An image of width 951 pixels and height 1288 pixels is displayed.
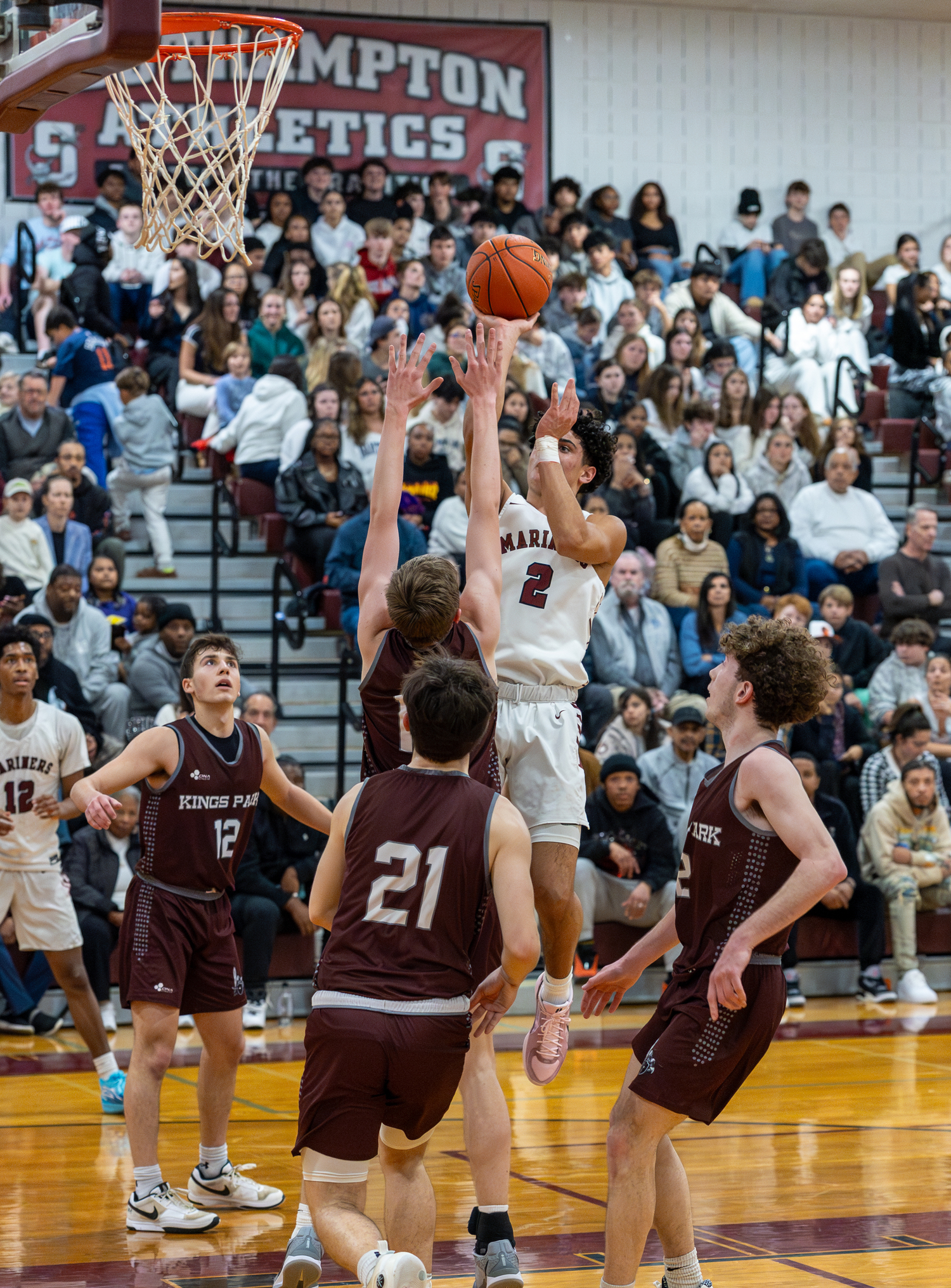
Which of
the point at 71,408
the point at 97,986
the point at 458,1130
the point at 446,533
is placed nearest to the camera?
the point at 458,1130

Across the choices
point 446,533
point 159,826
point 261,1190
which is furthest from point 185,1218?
point 446,533

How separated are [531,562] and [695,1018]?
5.27ft

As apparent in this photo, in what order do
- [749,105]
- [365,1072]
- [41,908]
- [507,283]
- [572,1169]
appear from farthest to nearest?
[749,105]
[41,908]
[572,1169]
[507,283]
[365,1072]

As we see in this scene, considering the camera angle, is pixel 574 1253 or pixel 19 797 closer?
pixel 574 1253

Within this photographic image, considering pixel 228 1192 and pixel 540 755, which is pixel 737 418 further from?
pixel 228 1192

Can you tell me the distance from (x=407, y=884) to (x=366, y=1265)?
79cm

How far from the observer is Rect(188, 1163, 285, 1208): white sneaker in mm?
5480

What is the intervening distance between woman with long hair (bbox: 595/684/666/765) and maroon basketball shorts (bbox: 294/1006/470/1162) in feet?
21.2

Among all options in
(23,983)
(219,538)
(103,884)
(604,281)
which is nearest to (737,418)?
(604,281)

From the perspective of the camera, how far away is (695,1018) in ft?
13.2

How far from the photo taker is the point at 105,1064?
6.98 m

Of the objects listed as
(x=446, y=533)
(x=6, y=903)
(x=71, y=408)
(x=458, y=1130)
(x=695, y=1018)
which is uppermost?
(x=71, y=408)

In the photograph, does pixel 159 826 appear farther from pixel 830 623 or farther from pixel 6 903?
pixel 830 623

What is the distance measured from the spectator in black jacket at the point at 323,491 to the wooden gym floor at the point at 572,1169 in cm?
397
